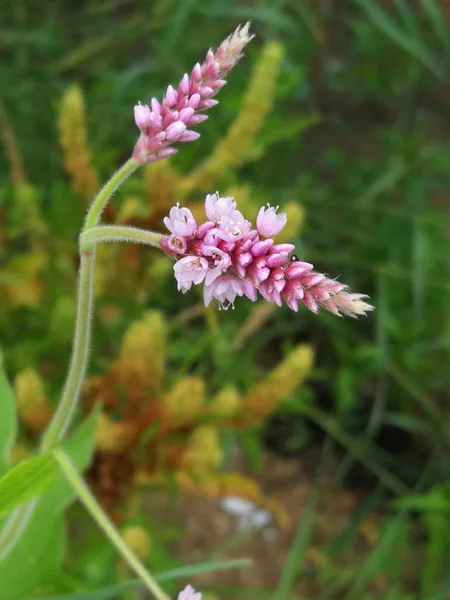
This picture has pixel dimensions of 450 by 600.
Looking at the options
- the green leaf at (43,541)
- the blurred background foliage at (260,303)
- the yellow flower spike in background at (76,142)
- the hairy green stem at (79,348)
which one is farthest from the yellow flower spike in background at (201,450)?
the yellow flower spike in background at (76,142)

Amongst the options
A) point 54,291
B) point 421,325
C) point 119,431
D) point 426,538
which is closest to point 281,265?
point 119,431

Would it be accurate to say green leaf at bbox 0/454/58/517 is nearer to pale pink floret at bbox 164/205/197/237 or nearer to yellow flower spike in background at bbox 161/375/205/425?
pale pink floret at bbox 164/205/197/237

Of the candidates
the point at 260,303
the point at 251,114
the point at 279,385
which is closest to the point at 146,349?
the point at 279,385

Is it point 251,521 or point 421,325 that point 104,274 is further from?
point 251,521

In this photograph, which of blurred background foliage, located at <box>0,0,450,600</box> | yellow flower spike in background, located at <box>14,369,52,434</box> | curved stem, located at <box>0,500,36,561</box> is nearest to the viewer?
curved stem, located at <box>0,500,36,561</box>

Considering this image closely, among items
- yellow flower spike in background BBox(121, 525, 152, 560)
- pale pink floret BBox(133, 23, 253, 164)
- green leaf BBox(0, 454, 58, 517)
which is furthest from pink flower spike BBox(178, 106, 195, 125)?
yellow flower spike in background BBox(121, 525, 152, 560)

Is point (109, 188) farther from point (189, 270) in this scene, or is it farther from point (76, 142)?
point (76, 142)
